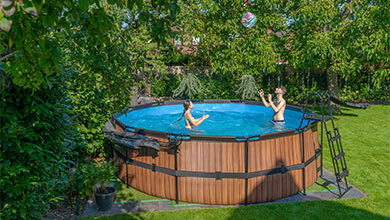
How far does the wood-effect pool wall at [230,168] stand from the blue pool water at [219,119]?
458 centimetres

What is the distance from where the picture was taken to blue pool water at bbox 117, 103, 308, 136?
12.6 meters

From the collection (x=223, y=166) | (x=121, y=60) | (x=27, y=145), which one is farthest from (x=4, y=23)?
(x=223, y=166)

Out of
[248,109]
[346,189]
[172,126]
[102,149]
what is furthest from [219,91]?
[346,189]

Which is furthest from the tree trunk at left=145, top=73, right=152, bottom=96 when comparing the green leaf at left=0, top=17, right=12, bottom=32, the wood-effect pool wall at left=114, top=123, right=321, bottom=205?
the green leaf at left=0, top=17, right=12, bottom=32

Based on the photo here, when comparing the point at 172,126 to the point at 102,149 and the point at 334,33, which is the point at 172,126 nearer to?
the point at 102,149

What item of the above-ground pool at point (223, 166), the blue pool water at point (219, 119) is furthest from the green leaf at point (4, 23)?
the blue pool water at point (219, 119)

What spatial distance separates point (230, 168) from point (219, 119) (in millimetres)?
8340

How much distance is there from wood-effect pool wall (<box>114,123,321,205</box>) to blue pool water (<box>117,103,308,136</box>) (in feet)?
15.0

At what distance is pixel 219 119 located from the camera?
1510cm

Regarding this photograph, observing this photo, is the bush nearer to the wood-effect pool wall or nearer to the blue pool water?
the wood-effect pool wall

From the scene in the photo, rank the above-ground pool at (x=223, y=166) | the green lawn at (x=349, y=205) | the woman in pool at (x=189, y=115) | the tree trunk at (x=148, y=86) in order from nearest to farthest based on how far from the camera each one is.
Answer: the green lawn at (x=349, y=205) → the above-ground pool at (x=223, y=166) → the woman in pool at (x=189, y=115) → the tree trunk at (x=148, y=86)

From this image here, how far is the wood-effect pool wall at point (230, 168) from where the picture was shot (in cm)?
679

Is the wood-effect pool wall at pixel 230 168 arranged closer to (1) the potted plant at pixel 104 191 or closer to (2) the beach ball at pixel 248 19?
(1) the potted plant at pixel 104 191

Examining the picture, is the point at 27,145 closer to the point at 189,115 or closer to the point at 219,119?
the point at 189,115
